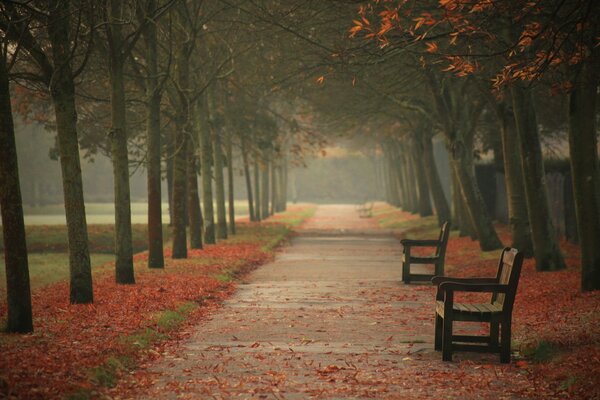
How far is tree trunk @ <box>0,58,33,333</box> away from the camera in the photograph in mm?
10391

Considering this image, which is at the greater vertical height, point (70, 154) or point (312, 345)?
point (70, 154)

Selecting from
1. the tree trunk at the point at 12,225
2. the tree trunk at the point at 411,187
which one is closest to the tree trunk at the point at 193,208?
the tree trunk at the point at 12,225

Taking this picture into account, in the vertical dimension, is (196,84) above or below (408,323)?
above

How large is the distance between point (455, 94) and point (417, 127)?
536 inches

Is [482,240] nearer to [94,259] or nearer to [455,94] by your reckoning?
[455,94]

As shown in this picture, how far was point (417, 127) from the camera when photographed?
142 ft

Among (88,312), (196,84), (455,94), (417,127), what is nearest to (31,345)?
(88,312)

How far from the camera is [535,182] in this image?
18375mm

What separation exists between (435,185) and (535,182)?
21.9 metres

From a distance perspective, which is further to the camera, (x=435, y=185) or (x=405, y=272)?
(x=435, y=185)

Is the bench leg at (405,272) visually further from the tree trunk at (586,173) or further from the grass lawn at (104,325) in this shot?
the tree trunk at (586,173)

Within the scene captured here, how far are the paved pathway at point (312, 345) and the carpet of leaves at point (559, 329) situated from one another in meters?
0.84

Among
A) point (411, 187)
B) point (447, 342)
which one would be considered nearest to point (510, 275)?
point (447, 342)

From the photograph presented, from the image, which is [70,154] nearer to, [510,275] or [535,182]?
[510,275]
